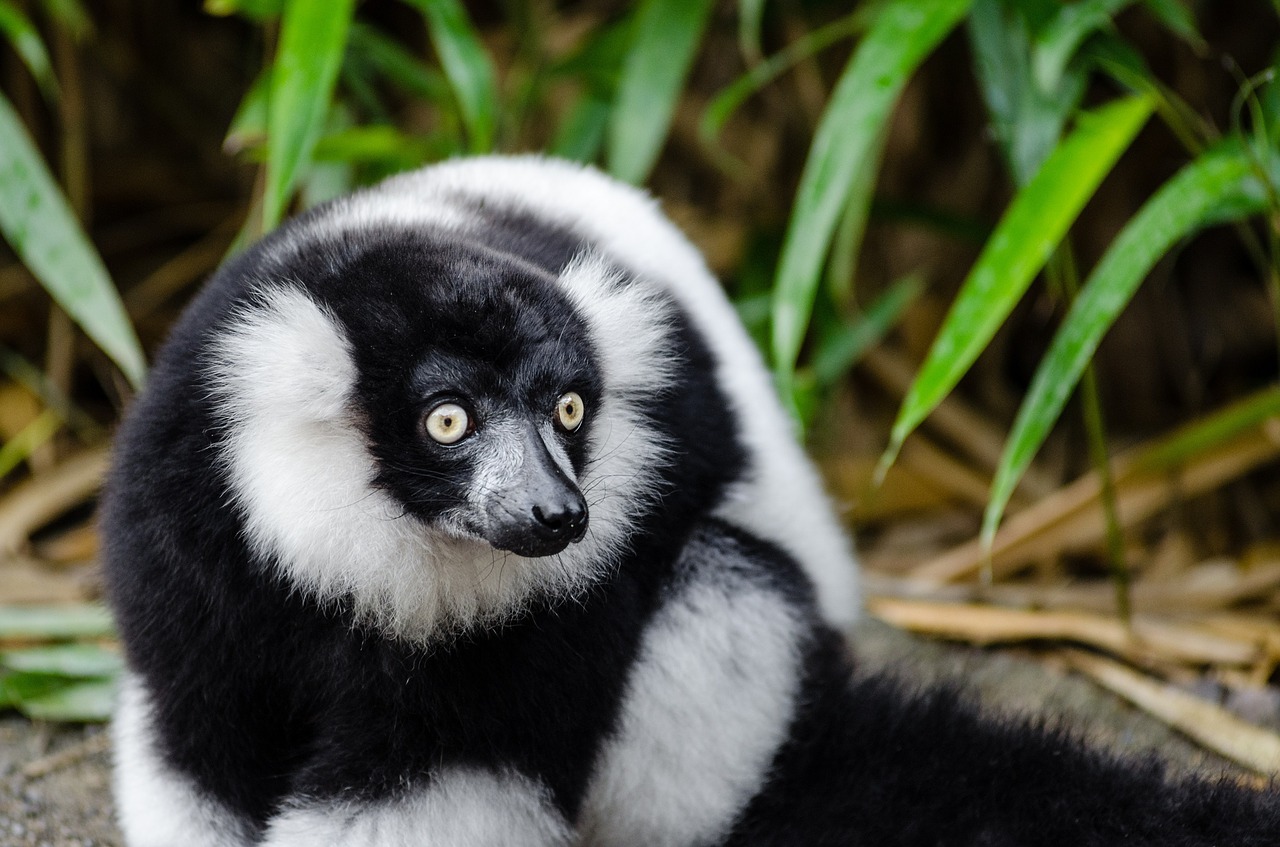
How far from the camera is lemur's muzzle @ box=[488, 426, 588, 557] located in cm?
204

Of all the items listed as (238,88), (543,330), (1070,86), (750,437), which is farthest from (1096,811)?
(238,88)

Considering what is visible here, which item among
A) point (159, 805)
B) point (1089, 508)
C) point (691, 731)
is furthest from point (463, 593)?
point (1089, 508)

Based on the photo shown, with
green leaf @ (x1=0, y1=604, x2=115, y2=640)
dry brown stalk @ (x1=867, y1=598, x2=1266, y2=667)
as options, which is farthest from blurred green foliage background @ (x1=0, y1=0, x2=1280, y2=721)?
green leaf @ (x1=0, y1=604, x2=115, y2=640)

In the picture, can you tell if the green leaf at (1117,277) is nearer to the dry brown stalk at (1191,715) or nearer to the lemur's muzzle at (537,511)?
the dry brown stalk at (1191,715)

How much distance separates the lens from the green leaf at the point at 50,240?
330cm

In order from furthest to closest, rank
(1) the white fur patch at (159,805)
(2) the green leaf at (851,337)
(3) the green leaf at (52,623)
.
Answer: (2) the green leaf at (851,337) → (3) the green leaf at (52,623) → (1) the white fur patch at (159,805)

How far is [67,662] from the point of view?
339cm

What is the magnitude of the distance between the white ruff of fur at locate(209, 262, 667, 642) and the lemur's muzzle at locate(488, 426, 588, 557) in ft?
0.50

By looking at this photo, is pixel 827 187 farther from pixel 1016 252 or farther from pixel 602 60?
pixel 602 60

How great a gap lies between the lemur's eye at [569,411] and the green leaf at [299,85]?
1256 millimetres

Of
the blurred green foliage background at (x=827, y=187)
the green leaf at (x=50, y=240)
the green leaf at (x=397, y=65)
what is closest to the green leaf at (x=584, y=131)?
the blurred green foliage background at (x=827, y=187)

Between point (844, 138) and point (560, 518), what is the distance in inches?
64.6

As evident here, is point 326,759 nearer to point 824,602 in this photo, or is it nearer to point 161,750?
point 161,750

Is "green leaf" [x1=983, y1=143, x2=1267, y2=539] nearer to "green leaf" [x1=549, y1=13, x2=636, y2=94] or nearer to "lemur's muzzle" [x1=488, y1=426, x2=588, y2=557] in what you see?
"lemur's muzzle" [x1=488, y1=426, x2=588, y2=557]
